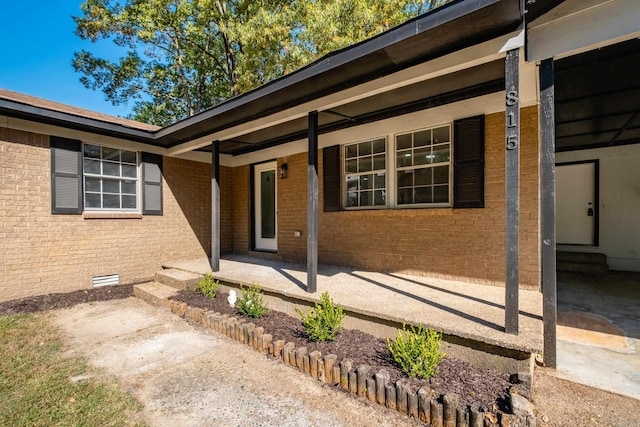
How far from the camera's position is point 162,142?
6.60 metres

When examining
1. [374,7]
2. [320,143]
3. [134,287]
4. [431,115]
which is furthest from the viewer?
[374,7]

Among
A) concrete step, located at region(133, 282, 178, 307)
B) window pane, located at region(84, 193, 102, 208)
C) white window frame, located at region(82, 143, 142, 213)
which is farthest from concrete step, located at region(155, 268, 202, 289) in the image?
window pane, located at region(84, 193, 102, 208)

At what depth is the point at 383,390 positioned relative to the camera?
2352mm

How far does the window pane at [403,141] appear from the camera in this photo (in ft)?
16.9

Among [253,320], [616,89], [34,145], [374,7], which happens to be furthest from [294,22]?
Answer: [253,320]

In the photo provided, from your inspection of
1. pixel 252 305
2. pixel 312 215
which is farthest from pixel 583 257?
pixel 252 305

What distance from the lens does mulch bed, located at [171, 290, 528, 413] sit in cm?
224

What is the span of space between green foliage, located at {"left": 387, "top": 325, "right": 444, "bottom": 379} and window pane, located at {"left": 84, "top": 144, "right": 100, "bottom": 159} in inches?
252

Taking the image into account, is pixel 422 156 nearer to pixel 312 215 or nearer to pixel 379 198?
pixel 379 198

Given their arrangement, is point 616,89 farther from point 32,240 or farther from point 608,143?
point 32,240

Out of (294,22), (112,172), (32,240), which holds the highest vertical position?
(294,22)

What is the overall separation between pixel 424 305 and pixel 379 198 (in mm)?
2469

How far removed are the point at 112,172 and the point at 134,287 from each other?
93.9 inches

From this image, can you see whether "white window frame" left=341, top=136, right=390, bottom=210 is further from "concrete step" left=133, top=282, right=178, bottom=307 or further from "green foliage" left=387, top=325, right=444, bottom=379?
"concrete step" left=133, top=282, right=178, bottom=307
